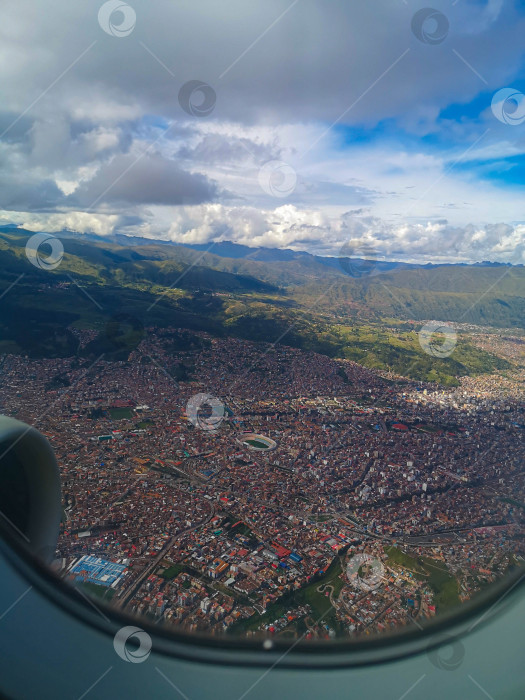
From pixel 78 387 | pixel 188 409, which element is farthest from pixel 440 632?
pixel 78 387

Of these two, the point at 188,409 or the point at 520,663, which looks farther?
the point at 188,409

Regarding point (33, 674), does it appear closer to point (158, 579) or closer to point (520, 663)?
point (520, 663)

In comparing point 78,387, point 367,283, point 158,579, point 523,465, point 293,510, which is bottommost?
point 78,387

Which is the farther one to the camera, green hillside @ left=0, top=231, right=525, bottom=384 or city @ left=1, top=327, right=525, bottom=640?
green hillside @ left=0, top=231, right=525, bottom=384

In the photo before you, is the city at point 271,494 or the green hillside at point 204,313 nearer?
the city at point 271,494

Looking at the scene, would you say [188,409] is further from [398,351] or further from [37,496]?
[398,351]

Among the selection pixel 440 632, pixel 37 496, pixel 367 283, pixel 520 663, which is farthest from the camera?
pixel 367 283

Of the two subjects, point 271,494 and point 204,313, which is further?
point 204,313

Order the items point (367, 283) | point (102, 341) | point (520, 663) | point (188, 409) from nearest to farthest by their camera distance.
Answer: point (520, 663) < point (188, 409) < point (102, 341) < point (367, 283)

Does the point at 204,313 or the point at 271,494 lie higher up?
the point at 204,313

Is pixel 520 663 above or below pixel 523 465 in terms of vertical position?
below
